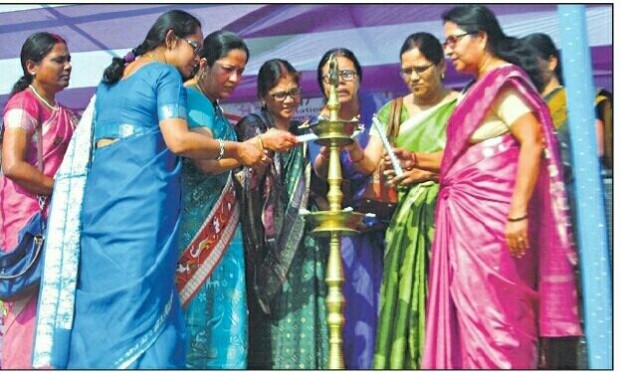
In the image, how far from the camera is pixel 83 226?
12.9ft

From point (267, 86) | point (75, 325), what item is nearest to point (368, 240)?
point (267, 86)

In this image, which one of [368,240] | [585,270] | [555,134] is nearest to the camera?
[585,270]

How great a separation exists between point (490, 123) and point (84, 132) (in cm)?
175

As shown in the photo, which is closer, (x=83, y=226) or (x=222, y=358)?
(x=83, y=226)

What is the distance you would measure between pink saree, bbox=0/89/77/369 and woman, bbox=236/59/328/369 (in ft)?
3.16

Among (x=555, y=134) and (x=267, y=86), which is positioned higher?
(x=267, y=86)

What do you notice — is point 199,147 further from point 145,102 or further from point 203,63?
point 203,63

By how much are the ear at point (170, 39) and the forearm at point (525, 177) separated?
63.0 inches

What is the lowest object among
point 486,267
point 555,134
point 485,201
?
point 486,267

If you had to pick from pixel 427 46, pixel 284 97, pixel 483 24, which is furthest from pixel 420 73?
pixel 284 97

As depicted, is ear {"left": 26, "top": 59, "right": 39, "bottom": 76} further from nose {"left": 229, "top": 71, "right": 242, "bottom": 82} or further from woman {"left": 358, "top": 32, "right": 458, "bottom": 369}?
woman {"left": 358, "top": 32, "right": 458, "bottom": 369}

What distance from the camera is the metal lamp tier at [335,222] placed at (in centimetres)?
372

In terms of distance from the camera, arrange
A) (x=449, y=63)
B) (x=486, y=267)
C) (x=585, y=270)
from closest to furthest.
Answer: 1. (x=585, y=270)
2. (x=486, y=267)
3. (x=449, y=63)

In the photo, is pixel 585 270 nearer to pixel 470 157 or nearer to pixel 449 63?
pixel 470 157
